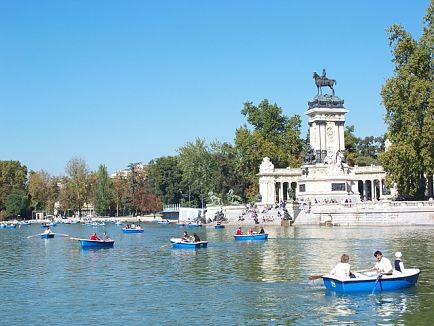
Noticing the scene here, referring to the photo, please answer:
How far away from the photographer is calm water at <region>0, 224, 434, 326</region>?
64.2ft

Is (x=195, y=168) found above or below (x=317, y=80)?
below

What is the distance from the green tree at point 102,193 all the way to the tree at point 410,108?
7678 centimetres

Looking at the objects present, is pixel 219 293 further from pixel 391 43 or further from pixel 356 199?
pixel 356 199

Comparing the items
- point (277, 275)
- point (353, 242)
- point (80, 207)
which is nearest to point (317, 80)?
point (353, 242)

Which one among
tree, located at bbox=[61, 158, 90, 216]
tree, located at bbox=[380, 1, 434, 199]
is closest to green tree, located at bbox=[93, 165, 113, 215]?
tree, located at bbox=[61, 158, 90, 216]

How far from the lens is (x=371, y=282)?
22312 millimetres

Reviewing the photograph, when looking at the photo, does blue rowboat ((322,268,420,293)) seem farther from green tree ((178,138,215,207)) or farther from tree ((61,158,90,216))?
tree ((61,158,90,216))

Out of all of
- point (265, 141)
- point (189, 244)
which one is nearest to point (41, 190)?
point (265, 141)

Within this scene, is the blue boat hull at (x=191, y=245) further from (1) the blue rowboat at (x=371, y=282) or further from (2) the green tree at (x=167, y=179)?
(2) the green tree at (x=167, y=179)

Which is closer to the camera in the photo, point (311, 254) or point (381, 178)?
point (311, 254)

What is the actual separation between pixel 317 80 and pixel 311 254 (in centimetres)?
4801

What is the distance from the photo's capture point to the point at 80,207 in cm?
13912

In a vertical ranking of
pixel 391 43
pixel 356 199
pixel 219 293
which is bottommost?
pixel 219 293

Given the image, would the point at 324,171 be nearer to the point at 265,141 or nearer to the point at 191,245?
the point at 265,141
